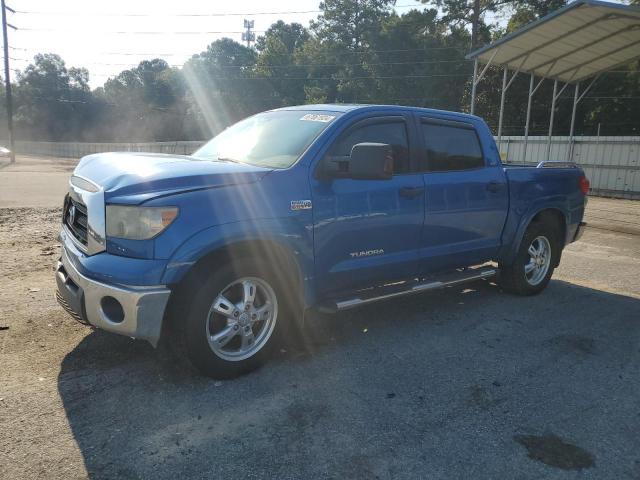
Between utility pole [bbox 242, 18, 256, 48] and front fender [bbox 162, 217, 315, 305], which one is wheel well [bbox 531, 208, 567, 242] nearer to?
front fender [bbox 162, 217, 315, 305]

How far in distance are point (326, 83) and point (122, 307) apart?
52488mm

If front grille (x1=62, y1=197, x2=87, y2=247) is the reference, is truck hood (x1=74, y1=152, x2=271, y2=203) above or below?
above

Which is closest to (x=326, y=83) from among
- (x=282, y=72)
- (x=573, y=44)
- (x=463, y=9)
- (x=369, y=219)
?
(x=282, y=72)

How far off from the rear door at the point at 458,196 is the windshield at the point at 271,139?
1114mm

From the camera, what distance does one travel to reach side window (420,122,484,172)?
4.76 metres

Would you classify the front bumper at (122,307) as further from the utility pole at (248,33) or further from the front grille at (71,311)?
the utility pole at (248,33)

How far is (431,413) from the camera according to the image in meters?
3.28

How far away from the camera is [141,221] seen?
319 centimetres

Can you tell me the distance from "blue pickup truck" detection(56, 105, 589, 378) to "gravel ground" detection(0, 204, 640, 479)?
0.43 metres

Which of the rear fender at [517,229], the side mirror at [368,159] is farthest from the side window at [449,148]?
the side mirror at [368,159]

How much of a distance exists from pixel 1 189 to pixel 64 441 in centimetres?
1428

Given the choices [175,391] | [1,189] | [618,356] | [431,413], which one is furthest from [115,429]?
[1,189]

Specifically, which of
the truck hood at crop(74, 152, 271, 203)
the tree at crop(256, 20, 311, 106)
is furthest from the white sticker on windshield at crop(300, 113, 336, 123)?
the tree at crop(256, 20, 311, 106)

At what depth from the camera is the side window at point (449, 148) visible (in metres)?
4.76
